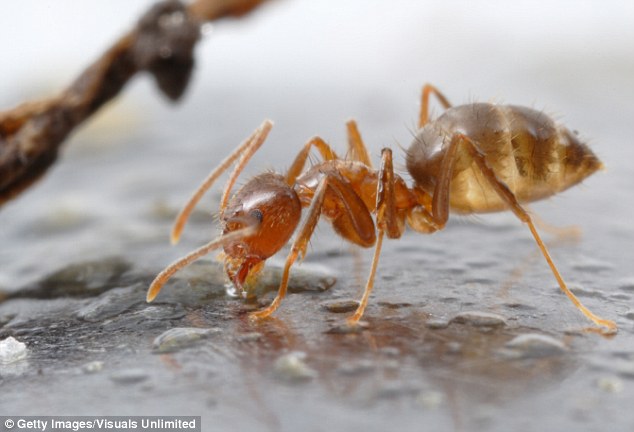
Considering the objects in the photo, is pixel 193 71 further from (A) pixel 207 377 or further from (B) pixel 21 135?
(A) pixel 207 377

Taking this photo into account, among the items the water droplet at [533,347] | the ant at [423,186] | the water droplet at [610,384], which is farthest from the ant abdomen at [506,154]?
the water droplet at [610,384]

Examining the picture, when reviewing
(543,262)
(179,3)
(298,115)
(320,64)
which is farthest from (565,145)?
(320,64)

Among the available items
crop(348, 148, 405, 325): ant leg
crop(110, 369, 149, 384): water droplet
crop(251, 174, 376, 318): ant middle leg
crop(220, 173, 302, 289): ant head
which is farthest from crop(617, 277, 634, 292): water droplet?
crop(110, 369, 149, 384): water droplet

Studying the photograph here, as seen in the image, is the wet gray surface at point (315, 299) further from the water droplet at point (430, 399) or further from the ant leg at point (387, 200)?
the ant leg at point (387, 200)

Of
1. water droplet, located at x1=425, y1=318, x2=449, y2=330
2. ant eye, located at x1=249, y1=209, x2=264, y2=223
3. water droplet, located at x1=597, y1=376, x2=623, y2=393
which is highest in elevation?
ant eye, located at x1=249, y1=209, x2=264, y2=223

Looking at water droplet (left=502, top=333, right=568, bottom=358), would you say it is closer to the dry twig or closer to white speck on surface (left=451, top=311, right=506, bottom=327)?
white speck on surface (left=451, top=311, right=506, bottom=327)

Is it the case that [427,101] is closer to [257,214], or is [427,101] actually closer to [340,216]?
[340,216]
